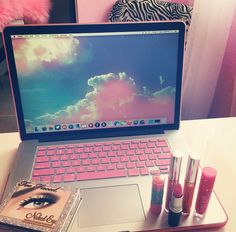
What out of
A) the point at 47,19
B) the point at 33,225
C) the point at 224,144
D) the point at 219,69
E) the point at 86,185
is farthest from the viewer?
the point at 47,19

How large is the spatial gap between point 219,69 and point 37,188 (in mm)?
888

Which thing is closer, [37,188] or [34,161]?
[37,188]

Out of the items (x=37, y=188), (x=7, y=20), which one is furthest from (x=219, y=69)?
(x=7, y=20)

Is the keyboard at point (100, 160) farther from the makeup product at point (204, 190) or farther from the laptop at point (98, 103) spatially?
the makeup product at point (204, 190)

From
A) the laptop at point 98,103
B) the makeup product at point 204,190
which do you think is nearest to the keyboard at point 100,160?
the laptop at point 98,103

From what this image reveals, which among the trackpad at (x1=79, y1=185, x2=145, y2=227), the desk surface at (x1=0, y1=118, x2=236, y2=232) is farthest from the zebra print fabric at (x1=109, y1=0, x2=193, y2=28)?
the trackpad at (x1=79, y1=185, x2=145, y2=227)

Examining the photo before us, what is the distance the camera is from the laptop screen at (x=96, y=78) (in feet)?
2.34

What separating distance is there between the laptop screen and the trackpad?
17 centimetres

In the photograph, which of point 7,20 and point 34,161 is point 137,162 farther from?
point 7,20

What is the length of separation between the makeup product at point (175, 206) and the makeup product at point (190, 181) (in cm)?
2

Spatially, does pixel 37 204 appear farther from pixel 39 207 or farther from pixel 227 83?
pixel 227 83

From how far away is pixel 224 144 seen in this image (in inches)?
32.5

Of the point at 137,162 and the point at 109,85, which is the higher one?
the point at 109,85

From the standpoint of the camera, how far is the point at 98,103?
76 cm
